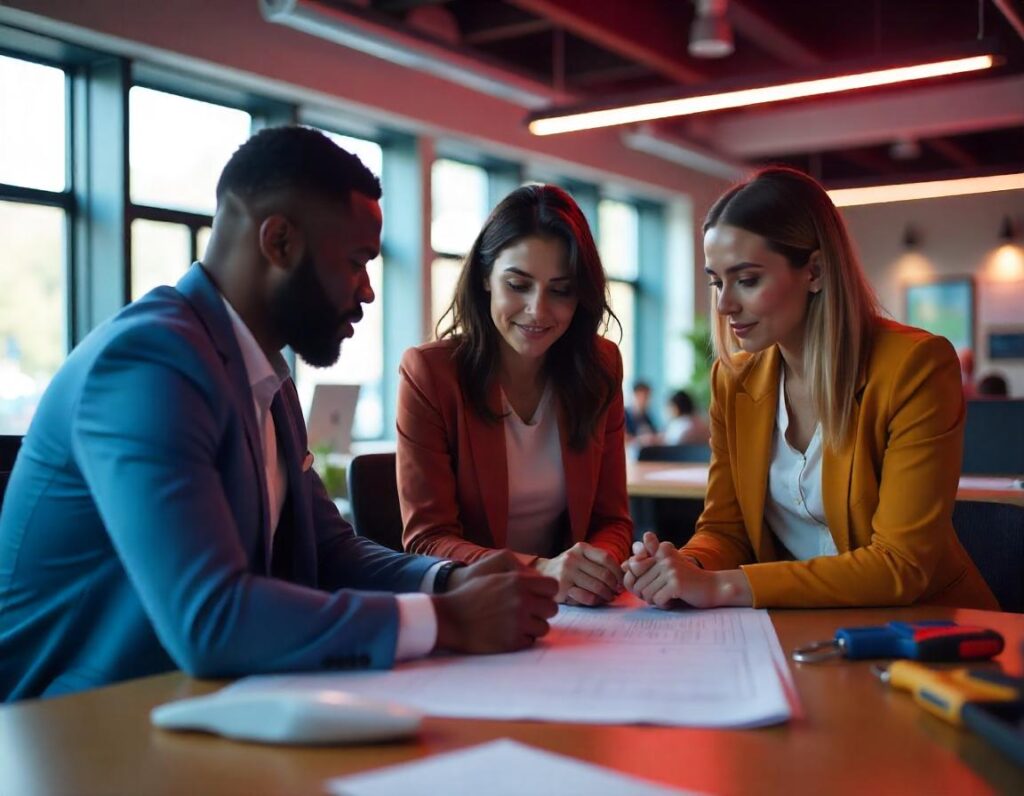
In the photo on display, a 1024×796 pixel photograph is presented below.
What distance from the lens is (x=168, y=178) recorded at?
20.8ft

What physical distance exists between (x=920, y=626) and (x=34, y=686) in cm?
→ 108

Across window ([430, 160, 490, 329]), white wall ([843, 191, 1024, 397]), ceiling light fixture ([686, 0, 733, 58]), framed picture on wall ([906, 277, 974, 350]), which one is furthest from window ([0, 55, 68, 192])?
framed picture on wall ([906, 277, 974, 350])

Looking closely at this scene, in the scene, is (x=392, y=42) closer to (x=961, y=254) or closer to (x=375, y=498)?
(x=375, y=498)

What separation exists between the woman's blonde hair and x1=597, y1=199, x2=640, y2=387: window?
29.3 feet

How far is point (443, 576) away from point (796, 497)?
789 millimetres

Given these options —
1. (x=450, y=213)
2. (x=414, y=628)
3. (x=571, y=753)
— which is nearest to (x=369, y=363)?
(x=450, y=213)

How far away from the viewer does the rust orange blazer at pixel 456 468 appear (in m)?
2.10

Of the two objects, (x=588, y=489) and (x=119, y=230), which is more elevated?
(x=119, y=230)

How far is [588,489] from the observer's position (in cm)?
223

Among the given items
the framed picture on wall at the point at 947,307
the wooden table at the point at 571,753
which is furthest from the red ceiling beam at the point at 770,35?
the wooden table at the point at 571,753

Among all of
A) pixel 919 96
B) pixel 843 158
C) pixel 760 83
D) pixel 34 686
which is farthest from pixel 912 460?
pixel 843 158

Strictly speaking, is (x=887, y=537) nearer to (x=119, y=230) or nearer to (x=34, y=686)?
(x=34, y=686)

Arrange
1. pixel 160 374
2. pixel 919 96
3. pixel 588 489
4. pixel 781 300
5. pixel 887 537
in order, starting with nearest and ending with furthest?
1. pixel 160 374
2. pixel 887 537
3. pixel 781 300
4. pixel 588 489
5. pixel 919 96

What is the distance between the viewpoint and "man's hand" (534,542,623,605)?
5.19 feet
